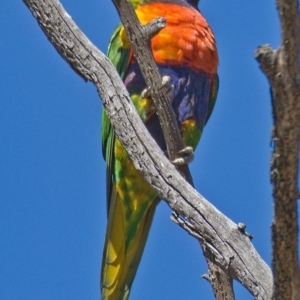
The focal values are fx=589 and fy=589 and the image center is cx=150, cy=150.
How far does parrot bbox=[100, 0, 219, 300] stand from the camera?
386 centimetres

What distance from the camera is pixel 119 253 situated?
378 centimetres

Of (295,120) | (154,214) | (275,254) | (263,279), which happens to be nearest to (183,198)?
(263,279)

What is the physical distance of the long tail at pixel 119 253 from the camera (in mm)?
3617

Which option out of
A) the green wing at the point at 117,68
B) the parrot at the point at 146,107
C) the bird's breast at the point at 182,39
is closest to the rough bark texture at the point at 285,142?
the parrot at the point at 146,107

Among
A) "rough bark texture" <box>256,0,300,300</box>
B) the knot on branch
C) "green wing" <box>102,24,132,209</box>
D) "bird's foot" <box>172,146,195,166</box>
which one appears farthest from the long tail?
"rough bark texture" <box>256,0,300,300</box>

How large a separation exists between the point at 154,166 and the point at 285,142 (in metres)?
1.00

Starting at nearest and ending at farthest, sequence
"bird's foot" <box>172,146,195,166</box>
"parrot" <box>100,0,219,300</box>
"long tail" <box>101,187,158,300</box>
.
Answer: "bird's foot" <box>172,146,195,166</box> < "long tail" <box>101,187,158,300</box> < "parrot" <box>100,0,219,300</box>

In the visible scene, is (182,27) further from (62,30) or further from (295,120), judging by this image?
(295,120)

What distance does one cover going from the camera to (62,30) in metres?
2.88

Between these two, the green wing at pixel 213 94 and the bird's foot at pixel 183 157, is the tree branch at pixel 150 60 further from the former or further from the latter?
the green wing at pixel 213 94

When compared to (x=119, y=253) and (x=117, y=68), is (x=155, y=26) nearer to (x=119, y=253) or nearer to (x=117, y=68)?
(x=117, y=68)

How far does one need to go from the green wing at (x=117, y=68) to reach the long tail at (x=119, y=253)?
14 cm

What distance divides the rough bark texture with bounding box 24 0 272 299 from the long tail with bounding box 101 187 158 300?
2.90 feet

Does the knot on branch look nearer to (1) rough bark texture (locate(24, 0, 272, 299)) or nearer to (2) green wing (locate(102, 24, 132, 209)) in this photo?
(1) rough bark texture (locate(24, 0, 272, 299))
